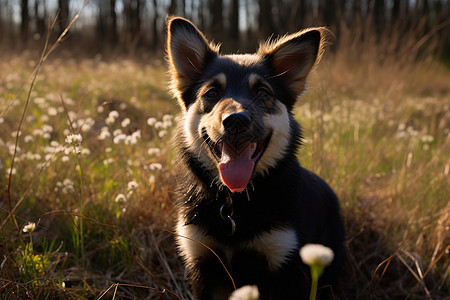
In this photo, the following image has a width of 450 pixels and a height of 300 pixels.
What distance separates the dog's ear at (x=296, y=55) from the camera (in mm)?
2826

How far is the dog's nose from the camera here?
7.47 ft

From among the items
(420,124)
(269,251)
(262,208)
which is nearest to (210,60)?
(262,208)

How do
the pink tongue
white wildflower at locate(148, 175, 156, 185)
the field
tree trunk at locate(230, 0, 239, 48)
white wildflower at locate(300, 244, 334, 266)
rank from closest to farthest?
white wildflower at locate(300, 244, 334, 266) → the pink tongue → the field → white wildflower at locate(148, 175, 156, 185) → tree trunk at locate(230, 0, 239, 48)

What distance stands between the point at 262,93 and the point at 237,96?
8.5 inches

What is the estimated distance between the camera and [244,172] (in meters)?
2.40

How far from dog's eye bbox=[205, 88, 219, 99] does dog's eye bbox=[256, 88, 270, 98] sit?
11.6 inches

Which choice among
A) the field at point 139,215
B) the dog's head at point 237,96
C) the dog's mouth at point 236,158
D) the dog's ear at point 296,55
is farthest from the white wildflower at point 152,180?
the dog's ear at point 296,55

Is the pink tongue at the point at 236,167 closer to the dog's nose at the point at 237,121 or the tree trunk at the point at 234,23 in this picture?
the dog's nose at the point at 237,121

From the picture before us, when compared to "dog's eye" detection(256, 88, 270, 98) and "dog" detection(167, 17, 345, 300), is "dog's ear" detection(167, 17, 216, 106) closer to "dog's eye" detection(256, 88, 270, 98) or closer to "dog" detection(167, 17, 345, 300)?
"dog" detection(167, 17, 345, 300)

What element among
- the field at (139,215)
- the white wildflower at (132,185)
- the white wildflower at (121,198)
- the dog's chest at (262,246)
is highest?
the dog's chest at (262,246)

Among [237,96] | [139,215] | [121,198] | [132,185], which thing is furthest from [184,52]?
[139,215]

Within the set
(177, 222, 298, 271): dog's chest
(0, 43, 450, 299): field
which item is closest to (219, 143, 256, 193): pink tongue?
(177, 222, 298, 271): dog's chest

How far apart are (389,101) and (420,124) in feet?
6.55

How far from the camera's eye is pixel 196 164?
280 cm
